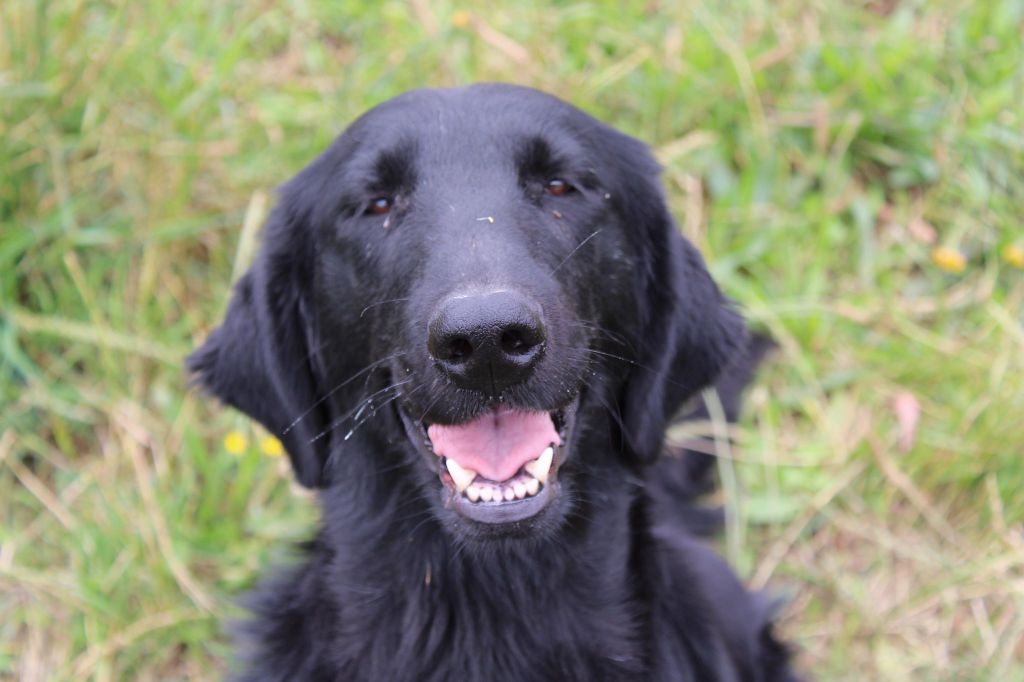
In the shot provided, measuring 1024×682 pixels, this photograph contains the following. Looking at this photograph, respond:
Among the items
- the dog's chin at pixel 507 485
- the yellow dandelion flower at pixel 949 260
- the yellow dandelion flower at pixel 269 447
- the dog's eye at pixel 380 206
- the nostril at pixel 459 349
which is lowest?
the yellow dandelion flower at pixel 269 447

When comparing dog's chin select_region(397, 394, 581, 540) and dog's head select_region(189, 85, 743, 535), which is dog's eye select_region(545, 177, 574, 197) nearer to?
dog's head select_region(189, 85, 743, 535)

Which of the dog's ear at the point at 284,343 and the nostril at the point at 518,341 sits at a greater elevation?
the nostril at the point at 518,341

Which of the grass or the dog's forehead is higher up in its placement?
the dog's forehead

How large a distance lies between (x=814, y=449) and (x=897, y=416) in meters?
0.35

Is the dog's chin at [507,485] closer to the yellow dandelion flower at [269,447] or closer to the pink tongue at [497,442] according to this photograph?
the pink tongue at [497,442]

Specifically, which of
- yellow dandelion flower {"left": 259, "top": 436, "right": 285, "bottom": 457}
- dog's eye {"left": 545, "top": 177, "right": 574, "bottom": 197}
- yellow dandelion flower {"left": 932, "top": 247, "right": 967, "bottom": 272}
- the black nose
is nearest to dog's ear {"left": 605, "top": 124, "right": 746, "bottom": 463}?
dog's eye {"left": 545, "top": 177, "right": 574, "bottom": 197}

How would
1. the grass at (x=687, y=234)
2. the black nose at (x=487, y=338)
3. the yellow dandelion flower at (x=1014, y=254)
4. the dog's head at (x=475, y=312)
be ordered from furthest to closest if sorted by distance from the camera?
the yellow dandelion flower at (x=1014, y=254) → the grass at (x=687, y=234) → the dog's head at (x=475, y=312) → the black nose at (x=487, y=338)

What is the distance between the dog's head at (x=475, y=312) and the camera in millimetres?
2414

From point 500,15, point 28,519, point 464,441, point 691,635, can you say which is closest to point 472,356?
point 464,441

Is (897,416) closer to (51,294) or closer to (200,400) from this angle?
(200,400)

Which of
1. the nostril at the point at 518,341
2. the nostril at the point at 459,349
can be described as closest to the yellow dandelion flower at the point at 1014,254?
the nostril at the point at 518,341

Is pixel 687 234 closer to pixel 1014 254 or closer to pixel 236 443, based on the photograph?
pixel 1014 254

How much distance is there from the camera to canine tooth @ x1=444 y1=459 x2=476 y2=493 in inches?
100

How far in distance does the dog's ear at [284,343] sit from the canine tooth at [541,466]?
27.5 inches
